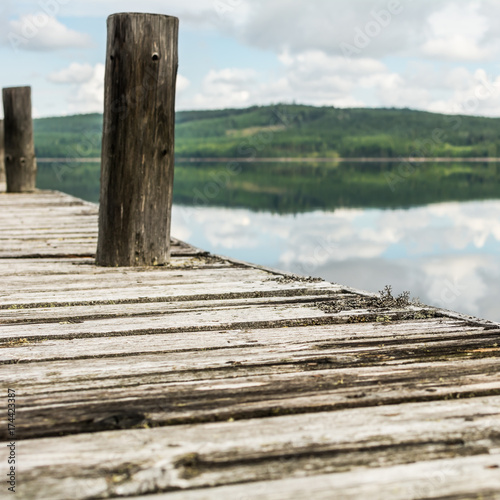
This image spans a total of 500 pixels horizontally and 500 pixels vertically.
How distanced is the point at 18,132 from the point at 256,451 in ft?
34.5

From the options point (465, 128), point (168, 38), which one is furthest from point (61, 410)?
point (465, 128)

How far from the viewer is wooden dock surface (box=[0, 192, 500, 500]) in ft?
5.17

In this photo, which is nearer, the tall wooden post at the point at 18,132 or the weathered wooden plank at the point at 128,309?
the weathered wooden plank at the point at 128,309

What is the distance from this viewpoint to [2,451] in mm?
1723

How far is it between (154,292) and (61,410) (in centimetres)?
192

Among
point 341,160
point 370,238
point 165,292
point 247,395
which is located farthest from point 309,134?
point 247,395

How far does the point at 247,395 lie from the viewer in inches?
83.1

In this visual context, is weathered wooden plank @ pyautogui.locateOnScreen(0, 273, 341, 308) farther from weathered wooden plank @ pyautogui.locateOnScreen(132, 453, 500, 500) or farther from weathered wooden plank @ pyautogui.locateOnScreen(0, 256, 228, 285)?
weathered wooden plank @ pyautogui.locateOnScreen(132, 453, 500, 500)

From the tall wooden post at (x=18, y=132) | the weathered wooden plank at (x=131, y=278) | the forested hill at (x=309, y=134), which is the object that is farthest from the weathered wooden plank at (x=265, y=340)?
the forested hill at (x=309, y=134)

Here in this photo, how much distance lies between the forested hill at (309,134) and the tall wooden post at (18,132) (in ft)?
302

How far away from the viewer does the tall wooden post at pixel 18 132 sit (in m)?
11.0

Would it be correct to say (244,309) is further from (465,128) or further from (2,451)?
(465,128)

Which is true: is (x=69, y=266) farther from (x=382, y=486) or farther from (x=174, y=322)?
(x=382, y=486)

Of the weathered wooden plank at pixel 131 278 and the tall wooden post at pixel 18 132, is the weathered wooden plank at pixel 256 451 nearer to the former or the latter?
the weathered wooden plank at pixel 131 278
